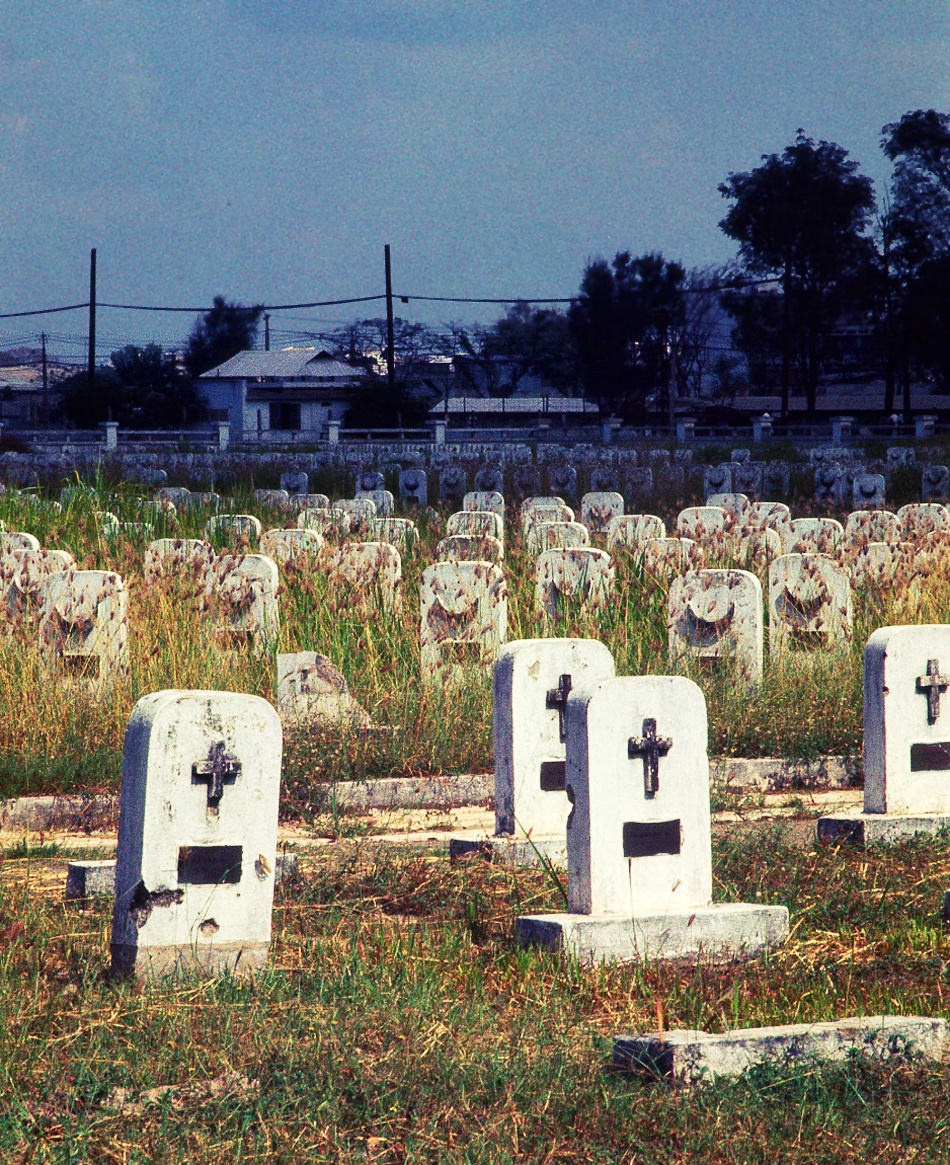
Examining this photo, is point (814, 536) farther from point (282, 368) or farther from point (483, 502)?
point (282, 368)

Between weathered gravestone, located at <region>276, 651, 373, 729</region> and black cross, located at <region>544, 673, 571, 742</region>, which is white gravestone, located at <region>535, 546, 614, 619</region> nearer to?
weathered gravestone, located at <region>276, 651, 373, 729</region>

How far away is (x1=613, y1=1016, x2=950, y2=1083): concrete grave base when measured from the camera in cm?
374

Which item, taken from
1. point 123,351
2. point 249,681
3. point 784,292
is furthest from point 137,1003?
point 123,351

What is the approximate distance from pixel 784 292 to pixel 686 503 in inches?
1525

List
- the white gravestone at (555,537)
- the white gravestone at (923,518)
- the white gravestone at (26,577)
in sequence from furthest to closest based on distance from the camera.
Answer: the white gravestone at (923,518)
the white gravestone at (555,537)
the white gravestone at (26,577)

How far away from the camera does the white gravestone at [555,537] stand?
12352 mm

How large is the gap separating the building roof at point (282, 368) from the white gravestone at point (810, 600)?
212 feet

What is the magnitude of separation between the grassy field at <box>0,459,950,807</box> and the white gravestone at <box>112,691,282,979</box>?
2639 mm

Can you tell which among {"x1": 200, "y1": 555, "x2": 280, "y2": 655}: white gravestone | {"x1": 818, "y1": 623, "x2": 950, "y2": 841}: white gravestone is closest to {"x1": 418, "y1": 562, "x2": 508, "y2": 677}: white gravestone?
{"x1": 200, "y1": 555, "x2": 280, "y2": 655}: white gravestone

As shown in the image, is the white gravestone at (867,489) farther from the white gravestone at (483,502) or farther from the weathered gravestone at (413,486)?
the weathered gravestone at (413,486)

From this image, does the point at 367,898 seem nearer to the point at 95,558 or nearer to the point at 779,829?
the point at 779,829

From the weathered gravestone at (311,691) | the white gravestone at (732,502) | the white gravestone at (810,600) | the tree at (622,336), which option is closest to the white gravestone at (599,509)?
the white gravestone at (732,502)

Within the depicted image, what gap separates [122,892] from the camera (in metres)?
4.40

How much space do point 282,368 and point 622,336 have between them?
17.7 meters
